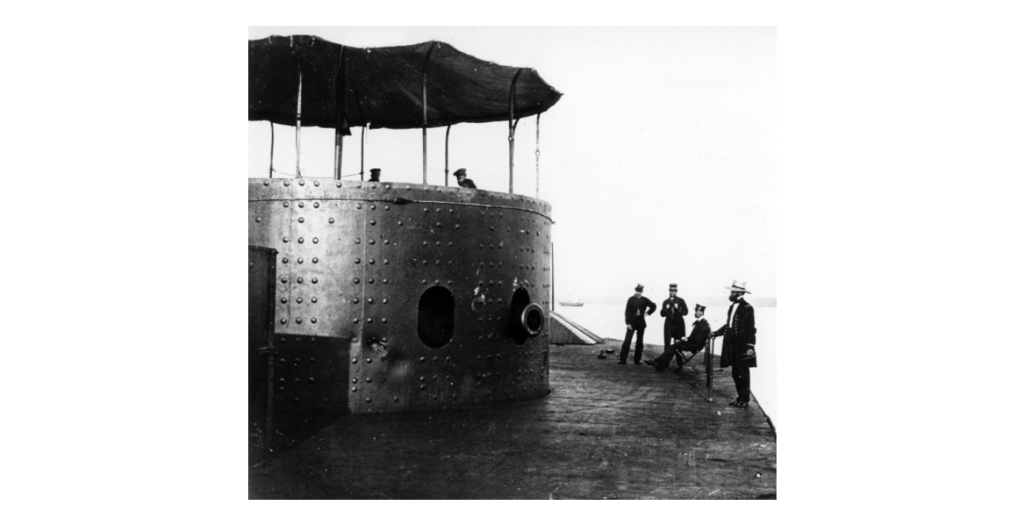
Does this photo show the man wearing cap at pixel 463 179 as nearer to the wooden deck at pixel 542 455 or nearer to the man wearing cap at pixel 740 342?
the wooden deck at pixel 542 455

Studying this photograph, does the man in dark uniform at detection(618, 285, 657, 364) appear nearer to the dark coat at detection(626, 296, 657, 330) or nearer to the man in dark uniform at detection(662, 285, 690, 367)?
the dark coat at detection(626, 296, 657, 330)

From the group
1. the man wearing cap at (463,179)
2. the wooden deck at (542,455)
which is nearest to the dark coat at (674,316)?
the wooden deck at (542,455)

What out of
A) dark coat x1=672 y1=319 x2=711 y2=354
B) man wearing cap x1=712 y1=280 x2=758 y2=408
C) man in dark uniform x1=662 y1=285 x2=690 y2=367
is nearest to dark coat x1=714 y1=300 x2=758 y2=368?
man wearing cap x1=712 y1=280 x2=758 y2=408

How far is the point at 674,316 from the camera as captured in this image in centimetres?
1204

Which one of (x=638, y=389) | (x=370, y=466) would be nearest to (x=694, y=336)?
(x=638, y=389)

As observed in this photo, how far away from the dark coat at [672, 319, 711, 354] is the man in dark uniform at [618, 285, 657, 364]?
101 centimetres

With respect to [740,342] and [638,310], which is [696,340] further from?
[740,342]

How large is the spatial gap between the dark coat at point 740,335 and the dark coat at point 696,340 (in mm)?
2570

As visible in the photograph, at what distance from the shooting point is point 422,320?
823 cm

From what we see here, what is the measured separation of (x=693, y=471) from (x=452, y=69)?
5.42 m

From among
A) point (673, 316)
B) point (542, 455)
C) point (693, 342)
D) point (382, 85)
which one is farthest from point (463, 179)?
point (673, 316)

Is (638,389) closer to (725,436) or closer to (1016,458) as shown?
(725,436)

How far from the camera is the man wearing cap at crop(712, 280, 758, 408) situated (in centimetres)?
800

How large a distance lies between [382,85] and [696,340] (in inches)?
238
